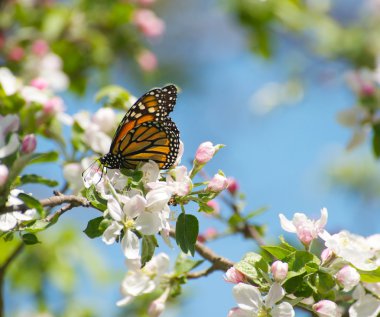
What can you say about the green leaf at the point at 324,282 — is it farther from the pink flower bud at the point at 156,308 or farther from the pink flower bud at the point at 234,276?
the pink flower bud at the point at 156,308

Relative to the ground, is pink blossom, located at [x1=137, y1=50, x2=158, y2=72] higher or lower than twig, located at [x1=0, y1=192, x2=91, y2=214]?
higher

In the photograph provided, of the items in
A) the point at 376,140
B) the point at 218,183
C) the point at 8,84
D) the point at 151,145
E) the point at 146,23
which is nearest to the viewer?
the point at 218,183

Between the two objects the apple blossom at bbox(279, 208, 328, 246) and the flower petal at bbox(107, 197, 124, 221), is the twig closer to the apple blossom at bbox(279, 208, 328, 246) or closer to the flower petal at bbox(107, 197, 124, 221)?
the flower petal at bbox(107, 197, 124, 221)

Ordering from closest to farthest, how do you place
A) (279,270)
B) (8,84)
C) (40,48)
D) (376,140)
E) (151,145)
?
(279,270) → (151,145) → (8,84) → (376,140) → (40,48)

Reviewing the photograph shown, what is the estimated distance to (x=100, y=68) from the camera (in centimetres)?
347

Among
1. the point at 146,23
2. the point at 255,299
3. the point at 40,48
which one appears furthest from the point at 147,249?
the point at 146,23

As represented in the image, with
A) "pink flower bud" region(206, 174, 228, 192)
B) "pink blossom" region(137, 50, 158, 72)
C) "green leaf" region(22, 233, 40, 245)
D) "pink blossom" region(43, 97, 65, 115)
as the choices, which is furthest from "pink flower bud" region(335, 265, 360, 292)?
"pink blossom" region(137, 50, 158, 72)

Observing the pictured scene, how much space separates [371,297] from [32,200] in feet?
2.63

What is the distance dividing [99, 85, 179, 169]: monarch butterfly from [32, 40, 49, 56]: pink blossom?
1425mm

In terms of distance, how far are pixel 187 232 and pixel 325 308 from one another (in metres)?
0.34

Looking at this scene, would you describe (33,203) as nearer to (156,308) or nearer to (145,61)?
(156,308)

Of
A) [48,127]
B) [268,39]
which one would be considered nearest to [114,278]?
[48,127]

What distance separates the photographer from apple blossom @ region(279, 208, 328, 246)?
1.58 meters

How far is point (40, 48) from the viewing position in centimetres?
312
